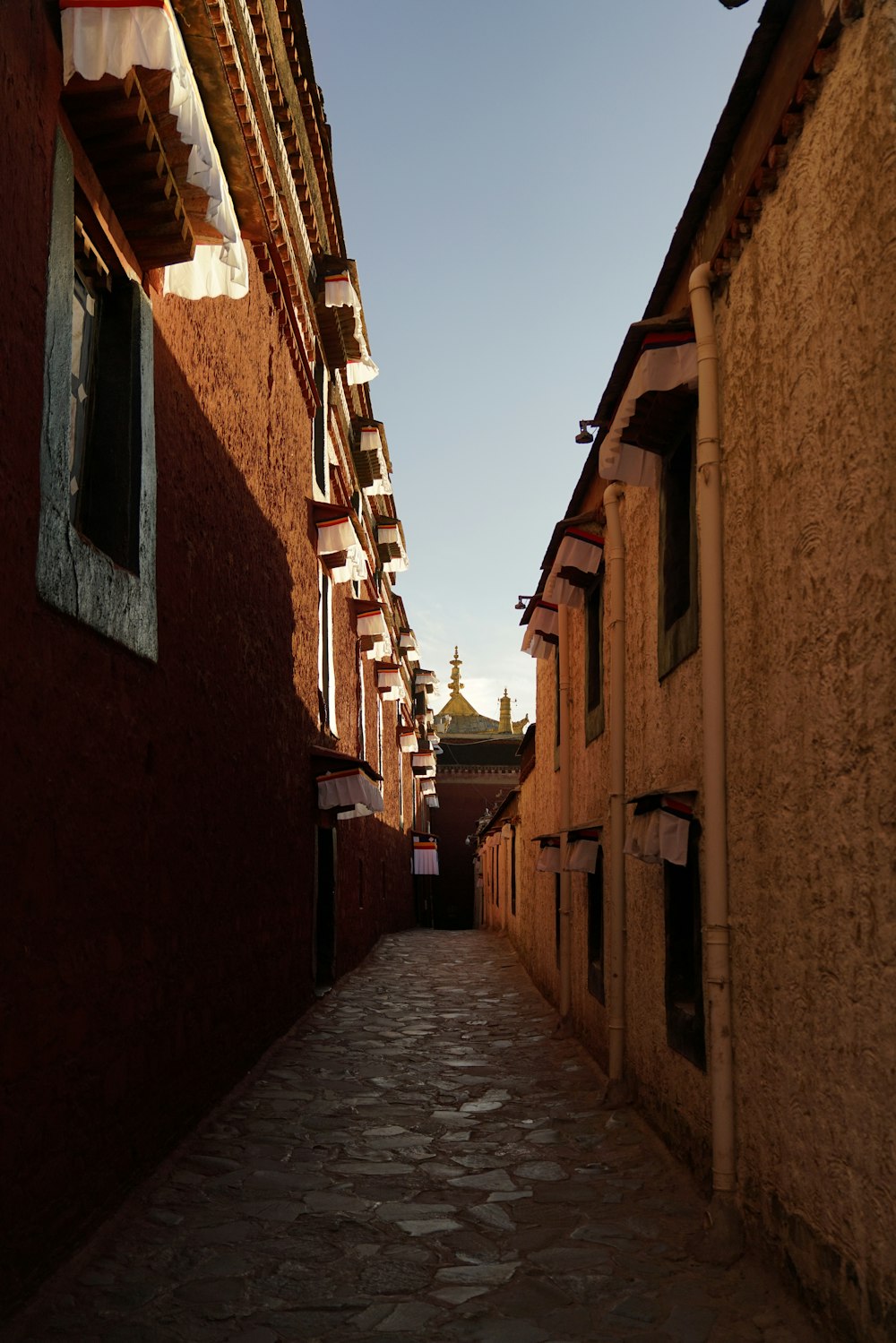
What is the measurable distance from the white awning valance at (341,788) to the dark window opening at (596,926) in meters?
2.73

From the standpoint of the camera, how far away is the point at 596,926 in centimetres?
908

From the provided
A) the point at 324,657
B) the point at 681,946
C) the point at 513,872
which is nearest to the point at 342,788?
the point at 324,657

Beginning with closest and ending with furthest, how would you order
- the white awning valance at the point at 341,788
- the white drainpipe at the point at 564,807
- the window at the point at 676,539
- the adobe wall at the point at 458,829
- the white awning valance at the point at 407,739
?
the window at the point at 676,539
the white drainpipe at the point at 564,807
the white awning valance at the point at 341,788
the white awning valance at the point at 407,739
the adobe wall at the point at 458,829

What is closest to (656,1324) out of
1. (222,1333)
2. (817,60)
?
(222,1333)

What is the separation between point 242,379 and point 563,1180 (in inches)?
216

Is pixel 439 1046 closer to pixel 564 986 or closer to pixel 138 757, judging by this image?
pixel 564 986

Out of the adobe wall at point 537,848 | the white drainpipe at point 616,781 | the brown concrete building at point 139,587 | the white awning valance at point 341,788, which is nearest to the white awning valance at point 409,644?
the adobe wall at point 537,848

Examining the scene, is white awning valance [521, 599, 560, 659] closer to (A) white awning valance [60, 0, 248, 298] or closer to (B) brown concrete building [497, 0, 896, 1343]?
(B) brown concrete building [497, 0, 896, 1343]

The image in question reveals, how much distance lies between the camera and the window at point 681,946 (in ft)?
18.8

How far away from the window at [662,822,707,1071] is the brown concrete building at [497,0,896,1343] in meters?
0.02

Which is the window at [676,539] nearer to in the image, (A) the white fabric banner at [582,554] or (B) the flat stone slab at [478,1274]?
(A) the white fabric banner at [582,554]

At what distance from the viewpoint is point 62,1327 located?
3672 mm

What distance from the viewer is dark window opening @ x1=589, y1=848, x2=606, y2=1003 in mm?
8562

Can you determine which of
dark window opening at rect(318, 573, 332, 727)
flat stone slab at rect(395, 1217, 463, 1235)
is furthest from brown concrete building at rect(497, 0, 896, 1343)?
dark window opening at rect(318, 573, 332, 727)
